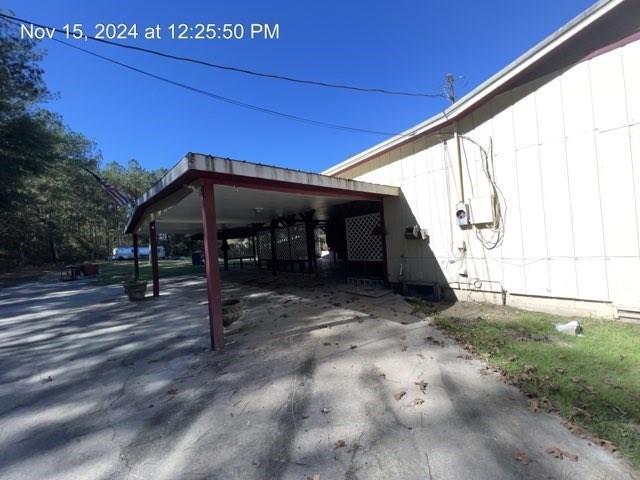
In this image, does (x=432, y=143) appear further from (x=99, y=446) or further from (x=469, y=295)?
(x=99, y=446)

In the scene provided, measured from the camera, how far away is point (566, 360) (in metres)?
3.18

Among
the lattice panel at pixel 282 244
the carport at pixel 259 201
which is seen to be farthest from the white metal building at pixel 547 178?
the lattice panel at pixel 282 244

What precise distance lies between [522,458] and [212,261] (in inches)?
150

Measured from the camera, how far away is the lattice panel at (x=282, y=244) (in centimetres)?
1315

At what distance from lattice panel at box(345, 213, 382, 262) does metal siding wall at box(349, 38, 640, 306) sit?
80.7 inches

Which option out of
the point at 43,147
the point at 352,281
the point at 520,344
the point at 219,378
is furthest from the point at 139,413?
the point at 43,147

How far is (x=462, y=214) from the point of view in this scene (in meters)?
5.80

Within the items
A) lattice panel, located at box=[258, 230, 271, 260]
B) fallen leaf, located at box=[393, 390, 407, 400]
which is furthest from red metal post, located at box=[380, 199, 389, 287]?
lattice panel, located at box=[258, 230, 271, 260]

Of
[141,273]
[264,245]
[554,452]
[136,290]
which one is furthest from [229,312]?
[141,273]

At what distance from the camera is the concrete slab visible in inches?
78.0

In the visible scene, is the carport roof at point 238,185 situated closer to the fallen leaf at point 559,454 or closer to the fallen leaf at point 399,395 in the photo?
the fallen leaf at point 399,395

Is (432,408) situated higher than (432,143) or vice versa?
(432,143)

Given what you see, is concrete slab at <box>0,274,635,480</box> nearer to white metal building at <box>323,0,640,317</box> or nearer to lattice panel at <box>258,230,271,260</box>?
white metal building at <box>323,0,640,317</box>

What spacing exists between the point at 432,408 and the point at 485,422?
1.31 feet
